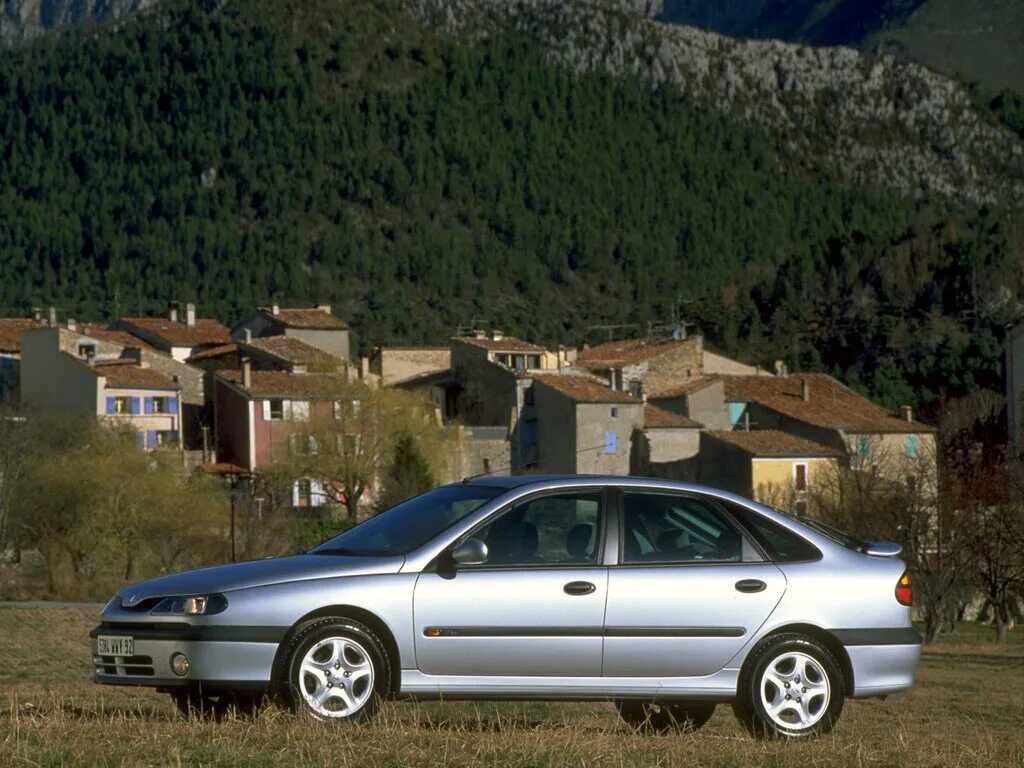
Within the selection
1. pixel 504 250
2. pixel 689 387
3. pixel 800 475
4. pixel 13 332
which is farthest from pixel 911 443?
pixel 504 250

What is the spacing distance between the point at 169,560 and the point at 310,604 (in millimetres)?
53933

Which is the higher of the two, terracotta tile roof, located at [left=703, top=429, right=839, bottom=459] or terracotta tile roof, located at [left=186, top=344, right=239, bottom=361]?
terracotta tile roof, located at [left=186, top=344, right=239, bottom=361]

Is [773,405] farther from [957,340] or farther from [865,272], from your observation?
[865,272]

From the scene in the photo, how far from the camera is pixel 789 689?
1063 centimetres

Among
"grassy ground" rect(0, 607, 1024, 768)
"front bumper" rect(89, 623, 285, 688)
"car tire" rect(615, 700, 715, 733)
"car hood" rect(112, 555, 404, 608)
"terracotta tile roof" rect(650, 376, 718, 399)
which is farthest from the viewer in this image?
"terracotta tile roof" rect(650, 376, 718, 399)

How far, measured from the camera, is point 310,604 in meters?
9.95

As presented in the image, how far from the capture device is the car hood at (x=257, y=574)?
1005 cm

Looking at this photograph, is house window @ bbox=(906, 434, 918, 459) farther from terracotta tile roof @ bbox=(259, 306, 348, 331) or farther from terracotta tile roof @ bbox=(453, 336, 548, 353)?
terracotta tile roof @ bbox=(259, 306, 348, 331)

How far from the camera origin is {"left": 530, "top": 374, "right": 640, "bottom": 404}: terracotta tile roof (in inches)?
3221

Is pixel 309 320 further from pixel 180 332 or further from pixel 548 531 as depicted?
pixel 548 531

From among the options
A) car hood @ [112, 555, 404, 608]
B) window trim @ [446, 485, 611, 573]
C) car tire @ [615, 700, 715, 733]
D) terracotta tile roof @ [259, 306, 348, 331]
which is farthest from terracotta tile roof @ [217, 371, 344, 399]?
car hood @ [112, 555, 404, 608]

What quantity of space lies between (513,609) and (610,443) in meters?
71.3

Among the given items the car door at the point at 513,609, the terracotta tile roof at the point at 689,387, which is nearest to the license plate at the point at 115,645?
the car door at the point at 513,609

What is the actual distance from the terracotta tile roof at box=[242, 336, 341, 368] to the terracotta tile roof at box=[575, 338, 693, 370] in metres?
13.4
